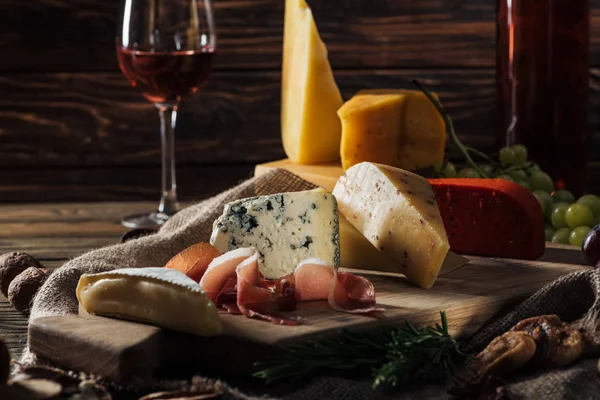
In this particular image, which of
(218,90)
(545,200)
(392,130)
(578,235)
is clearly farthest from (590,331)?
(218,90)

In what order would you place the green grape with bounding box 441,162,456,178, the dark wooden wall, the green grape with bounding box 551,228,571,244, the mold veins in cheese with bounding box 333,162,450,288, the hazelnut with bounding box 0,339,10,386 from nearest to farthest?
the hazelnut with bounding box 0,339,10,386
the mold veins in cheese with bounding box 333,162,450,288
the green grape with bounding box 551,228,571,244
the green grape with bounding box 441,162,456,178
the dark wooden wall

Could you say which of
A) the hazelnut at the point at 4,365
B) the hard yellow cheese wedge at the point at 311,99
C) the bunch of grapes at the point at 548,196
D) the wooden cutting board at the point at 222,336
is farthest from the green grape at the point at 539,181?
the hazelnut at the point at 4,365

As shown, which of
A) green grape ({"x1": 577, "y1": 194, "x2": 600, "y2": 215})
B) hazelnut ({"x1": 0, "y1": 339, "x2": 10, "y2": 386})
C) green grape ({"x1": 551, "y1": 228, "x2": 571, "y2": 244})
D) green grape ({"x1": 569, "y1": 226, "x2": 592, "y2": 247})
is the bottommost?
green grape ({"x1": 551, "y1": 228, "x2": 571, "y2": 244})

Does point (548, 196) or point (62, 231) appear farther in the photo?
point (62, 231)

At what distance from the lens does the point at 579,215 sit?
1.29 metres

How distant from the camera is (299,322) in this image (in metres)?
0.84

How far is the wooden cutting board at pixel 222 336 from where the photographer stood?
77 cm

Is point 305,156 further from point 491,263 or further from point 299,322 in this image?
point 299,322

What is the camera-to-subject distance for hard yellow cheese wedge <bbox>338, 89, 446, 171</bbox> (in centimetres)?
143

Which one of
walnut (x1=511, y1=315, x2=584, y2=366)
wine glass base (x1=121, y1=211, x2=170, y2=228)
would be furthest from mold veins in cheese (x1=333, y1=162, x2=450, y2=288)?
wine glass base (x1=121, y1=211, x2=170, y2=228)

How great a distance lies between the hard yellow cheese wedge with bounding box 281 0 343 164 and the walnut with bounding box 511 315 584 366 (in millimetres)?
754

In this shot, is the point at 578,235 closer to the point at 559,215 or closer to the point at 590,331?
the point at 559,215

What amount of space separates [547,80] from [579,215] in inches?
11.9

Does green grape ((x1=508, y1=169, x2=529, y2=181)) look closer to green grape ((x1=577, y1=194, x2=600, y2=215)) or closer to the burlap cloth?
green grape ((x1=577, y1=194, x2=600, y2=215))
